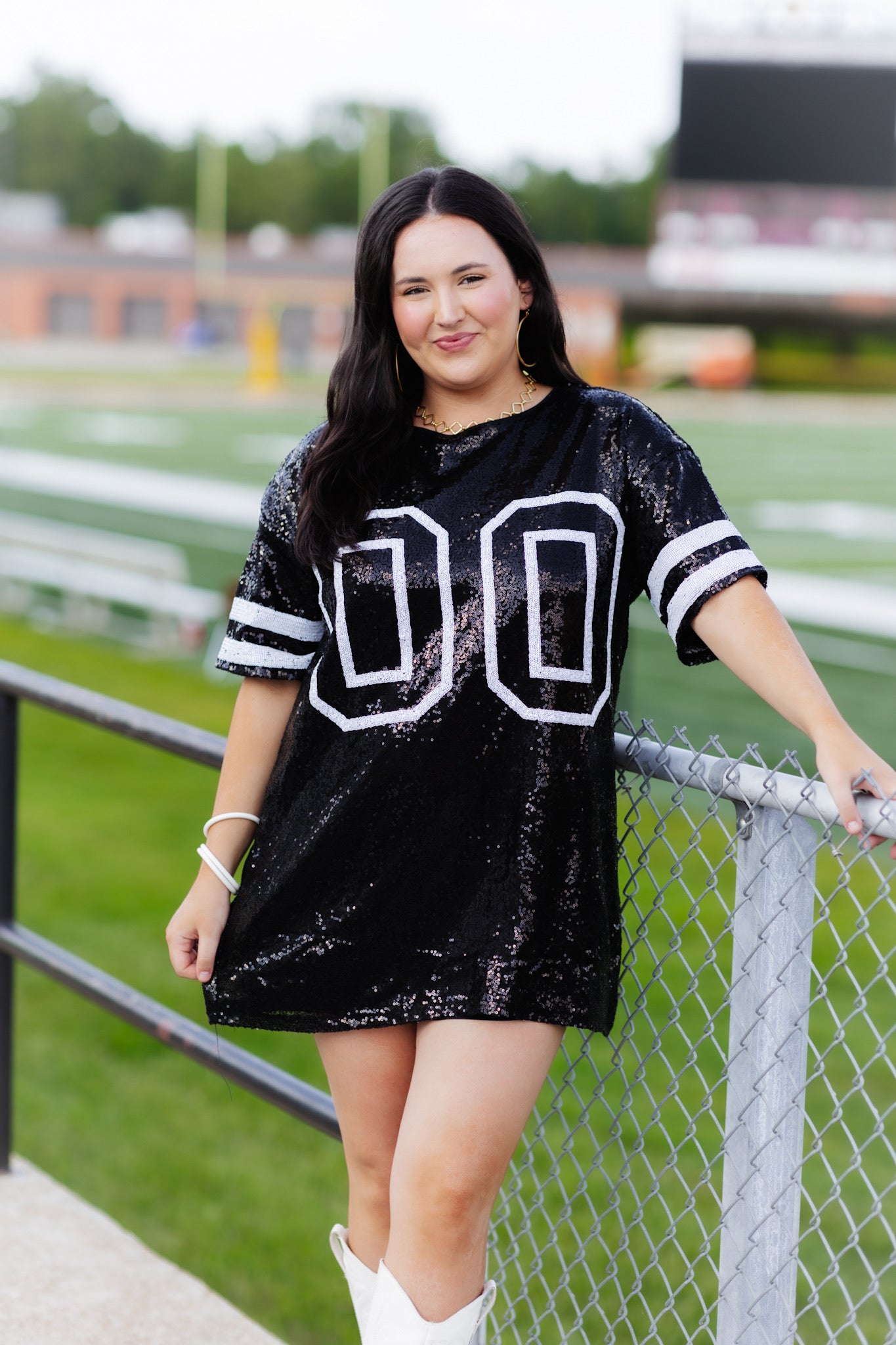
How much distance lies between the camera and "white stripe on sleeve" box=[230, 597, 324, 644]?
2059 mm

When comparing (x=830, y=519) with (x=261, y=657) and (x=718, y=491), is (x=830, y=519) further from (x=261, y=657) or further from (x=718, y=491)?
(x=261, y=657)

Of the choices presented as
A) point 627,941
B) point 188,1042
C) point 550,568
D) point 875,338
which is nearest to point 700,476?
point 550,568

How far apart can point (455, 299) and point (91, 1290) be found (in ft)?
6.02

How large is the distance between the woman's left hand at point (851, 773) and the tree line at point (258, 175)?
62.1m

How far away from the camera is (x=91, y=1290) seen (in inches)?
112

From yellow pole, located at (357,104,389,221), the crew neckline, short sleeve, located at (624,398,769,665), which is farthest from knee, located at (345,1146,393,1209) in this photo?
yellow pole, located at (357,104,389,221)

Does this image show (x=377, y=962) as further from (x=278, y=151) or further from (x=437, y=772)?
(x=278, y=151)

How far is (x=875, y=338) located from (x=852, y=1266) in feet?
151

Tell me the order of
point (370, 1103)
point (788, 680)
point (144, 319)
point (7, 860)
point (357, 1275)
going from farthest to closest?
point (144, 319) → point (7, 860) → point (357, 1275) → point (370, 1103) → point (788, 680)

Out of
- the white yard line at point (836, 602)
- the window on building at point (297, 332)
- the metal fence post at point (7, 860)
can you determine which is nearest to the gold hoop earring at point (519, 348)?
the metal fence post at point (7, 860)

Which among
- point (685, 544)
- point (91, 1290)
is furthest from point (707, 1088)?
point (91, 1290)

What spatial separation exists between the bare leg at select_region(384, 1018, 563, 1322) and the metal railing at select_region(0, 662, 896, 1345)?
0.55 feet

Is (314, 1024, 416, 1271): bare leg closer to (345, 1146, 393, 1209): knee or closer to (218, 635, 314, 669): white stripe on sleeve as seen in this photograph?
(345, 1146, 393, 1209): knee

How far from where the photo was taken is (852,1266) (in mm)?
3727
